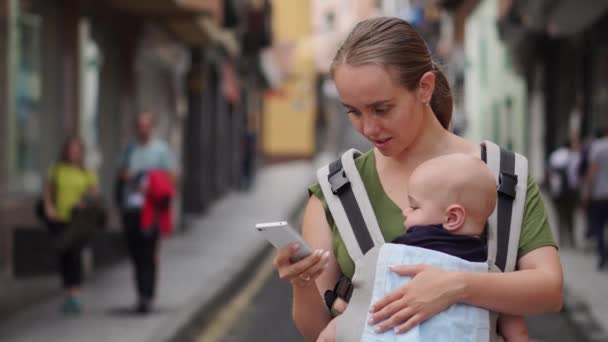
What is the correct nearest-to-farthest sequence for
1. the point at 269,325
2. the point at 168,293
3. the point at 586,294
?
the point at 269,325 < the point at 586,294 < the point at 168,293

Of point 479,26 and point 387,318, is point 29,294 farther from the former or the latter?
point 479,26

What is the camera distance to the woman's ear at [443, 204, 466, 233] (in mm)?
2711

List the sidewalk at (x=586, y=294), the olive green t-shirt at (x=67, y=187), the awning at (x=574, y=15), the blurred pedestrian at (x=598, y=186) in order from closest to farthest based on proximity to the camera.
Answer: the sidewalk at (x=586, y=294) → the olive green t-shirt at (x=67, y=187) → the blurred pedestrian at (x=598, y=186) → the awning at (x=574, y=15)

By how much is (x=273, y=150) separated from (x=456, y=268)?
5425 centimetres

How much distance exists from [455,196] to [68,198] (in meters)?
8.70

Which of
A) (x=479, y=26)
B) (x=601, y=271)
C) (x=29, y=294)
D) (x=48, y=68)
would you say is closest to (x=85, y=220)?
(x=29, y=294)

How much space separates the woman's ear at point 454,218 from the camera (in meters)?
2.71

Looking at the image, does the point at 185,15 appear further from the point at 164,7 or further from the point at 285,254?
the point at 285,254

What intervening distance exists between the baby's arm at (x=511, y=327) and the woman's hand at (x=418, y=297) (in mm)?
232

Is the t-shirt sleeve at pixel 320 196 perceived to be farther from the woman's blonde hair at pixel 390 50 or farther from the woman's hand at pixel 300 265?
the woman's blonde hair at pixel 390 50

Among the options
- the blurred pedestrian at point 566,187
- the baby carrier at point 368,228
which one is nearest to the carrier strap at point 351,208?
the baby carrier at point 368,228

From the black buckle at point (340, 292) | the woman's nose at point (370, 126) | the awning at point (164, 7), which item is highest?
the woman's nose at point (370, 126)

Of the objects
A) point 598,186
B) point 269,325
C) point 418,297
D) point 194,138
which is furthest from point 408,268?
point 194,138

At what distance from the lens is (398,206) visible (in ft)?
9.70
